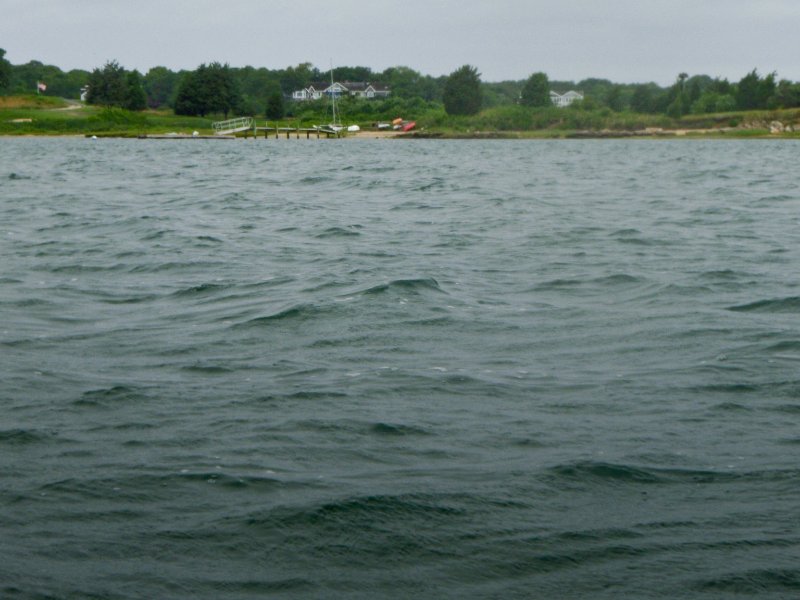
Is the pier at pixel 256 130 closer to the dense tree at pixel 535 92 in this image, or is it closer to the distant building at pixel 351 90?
the dense tree at pixel 535 92

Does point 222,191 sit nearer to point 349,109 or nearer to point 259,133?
point 259,133

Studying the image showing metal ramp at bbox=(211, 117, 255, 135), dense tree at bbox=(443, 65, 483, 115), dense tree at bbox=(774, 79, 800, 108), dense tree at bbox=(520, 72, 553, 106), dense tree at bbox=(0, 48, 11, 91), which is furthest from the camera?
dense tree at bbox=(520, 72, 553, 106)

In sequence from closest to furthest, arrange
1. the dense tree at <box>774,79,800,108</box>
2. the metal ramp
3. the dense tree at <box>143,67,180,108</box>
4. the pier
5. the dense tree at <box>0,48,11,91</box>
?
the metal ramp → the pier → the dense tree at <box>0,48,11,91</box> → the dense tree at <box>774,79,800,108</box> → the dense tree at <box>143,67,180,108</box>

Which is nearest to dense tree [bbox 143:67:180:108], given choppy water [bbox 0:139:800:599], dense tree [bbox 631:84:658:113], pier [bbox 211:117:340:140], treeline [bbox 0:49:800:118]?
treeline [bbox 0:49:800:118]

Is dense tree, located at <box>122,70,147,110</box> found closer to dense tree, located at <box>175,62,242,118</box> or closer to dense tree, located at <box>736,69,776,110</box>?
dense tree, located at <box>175,62,242,118</box>

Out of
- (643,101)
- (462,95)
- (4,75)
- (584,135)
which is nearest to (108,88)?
(4,75)

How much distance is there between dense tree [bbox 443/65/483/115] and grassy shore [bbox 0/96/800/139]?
5.80 feet

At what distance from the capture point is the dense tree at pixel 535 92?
447 ft

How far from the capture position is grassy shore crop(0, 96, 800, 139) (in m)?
102

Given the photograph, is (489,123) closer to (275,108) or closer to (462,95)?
(462,95)

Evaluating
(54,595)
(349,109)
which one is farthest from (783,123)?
(54,595)

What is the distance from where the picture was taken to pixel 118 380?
7.48 meters

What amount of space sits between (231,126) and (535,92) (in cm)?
4823

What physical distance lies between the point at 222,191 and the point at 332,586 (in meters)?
23.4
